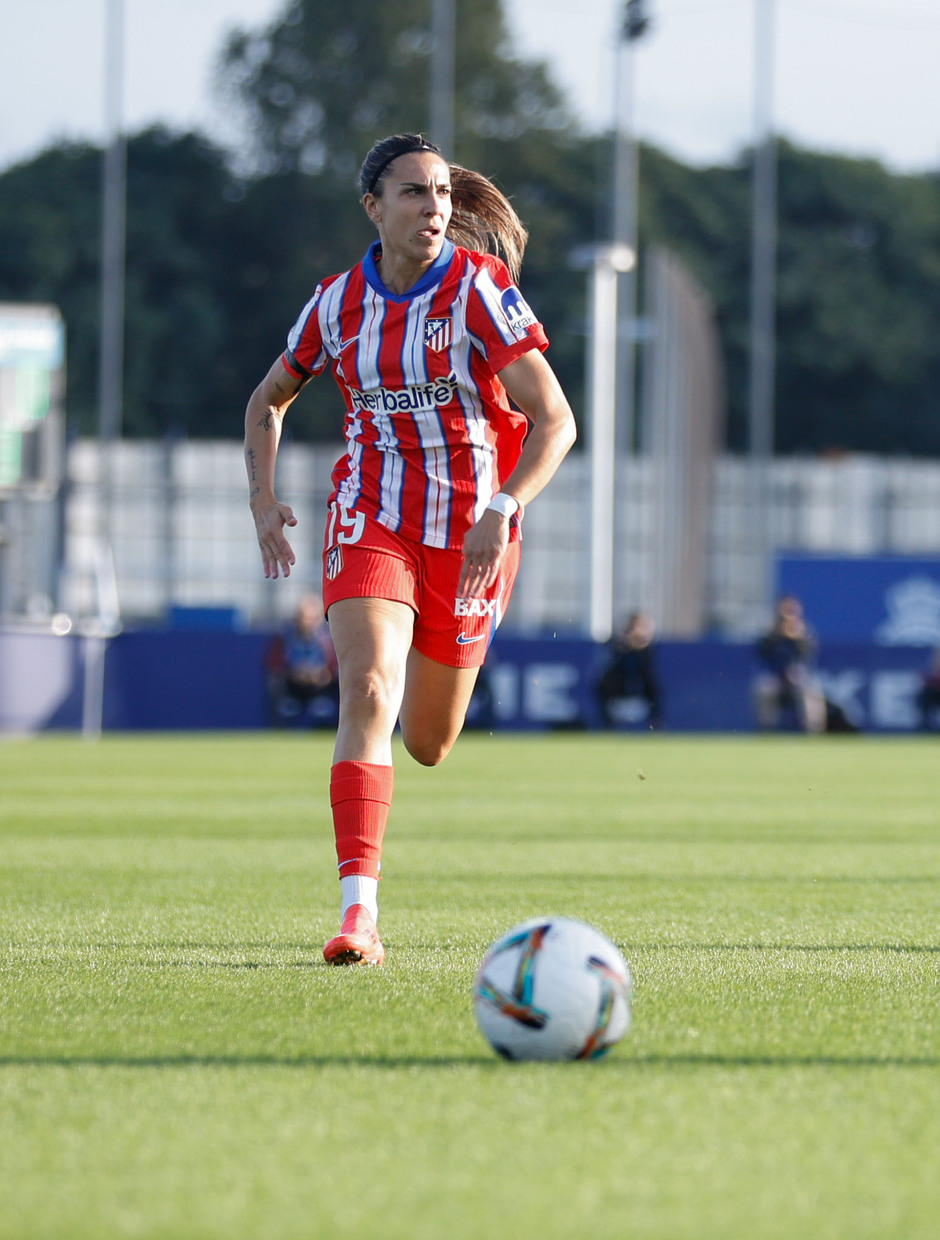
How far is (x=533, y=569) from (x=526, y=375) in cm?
3335

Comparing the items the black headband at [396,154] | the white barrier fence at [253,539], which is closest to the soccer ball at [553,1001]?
the black headband at [396,154]

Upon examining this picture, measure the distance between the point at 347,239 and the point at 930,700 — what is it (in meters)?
27.4

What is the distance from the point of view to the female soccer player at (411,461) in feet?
16.3

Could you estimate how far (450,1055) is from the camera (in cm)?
349

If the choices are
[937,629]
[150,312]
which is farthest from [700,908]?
[150,312]

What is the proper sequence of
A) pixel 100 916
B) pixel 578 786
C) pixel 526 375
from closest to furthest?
pixel 526 375, pixel 100 916, pixel 578 786

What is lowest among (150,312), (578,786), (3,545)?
(578,786)

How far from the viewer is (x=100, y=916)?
5.93 meters

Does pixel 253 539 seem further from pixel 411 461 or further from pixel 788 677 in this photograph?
pixel 411 461

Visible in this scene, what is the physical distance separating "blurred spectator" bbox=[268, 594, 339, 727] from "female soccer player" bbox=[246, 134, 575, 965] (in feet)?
54.1

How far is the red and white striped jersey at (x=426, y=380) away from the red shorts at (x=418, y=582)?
0.15 feet

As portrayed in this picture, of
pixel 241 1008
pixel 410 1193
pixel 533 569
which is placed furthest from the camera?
pixel 533 569

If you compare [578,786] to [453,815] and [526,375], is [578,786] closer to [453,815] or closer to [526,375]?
[453,815]

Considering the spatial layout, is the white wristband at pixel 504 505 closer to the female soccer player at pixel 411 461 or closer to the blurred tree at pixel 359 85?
the female soccer player at pixel 411 461
